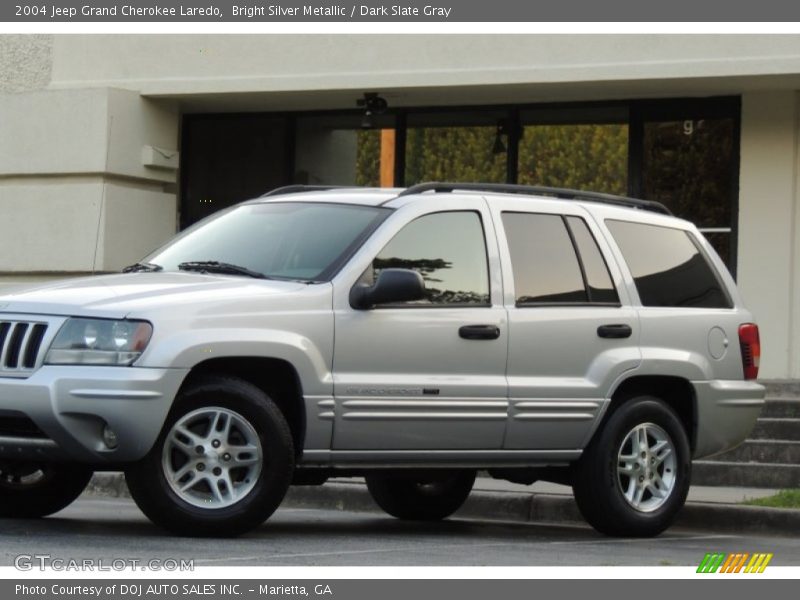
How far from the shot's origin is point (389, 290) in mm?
8617

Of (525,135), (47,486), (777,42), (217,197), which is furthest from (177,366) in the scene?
(217,197)

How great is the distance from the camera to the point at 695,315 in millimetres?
10219

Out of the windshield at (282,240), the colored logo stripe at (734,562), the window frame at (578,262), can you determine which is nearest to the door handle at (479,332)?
the window frame at (578,262)

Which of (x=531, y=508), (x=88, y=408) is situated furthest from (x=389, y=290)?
(x=531, y=508)

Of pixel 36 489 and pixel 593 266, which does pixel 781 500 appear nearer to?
pixel 593 266

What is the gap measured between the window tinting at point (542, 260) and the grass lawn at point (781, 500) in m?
2.02

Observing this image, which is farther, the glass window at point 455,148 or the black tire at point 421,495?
the glass window at point 455,148

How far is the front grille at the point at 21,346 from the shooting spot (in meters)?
8.12

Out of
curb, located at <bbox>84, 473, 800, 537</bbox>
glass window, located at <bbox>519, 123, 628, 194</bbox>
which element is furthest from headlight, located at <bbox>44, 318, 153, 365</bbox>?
glass window, located at <bbox>519, 123, 628, 194</bbox>

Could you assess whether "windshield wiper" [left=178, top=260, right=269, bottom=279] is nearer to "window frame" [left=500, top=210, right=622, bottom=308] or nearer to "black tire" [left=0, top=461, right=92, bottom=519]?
"black tire" [left=0, top=461, right=92, bottom=519]

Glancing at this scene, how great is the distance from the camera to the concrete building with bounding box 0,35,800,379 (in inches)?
641

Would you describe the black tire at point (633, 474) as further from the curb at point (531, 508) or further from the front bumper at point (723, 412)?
the curb at point (531, 508)

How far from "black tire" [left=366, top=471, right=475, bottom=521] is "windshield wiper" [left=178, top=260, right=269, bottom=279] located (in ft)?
7.42
